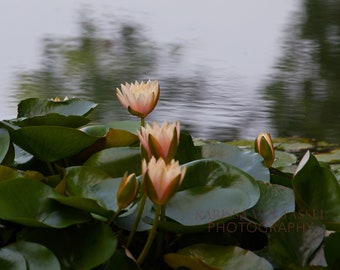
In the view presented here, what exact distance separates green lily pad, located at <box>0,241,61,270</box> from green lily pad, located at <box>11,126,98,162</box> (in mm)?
173

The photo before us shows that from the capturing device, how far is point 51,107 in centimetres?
105

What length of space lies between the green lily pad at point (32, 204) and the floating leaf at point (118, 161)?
0.11m

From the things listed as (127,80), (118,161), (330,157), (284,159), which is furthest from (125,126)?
(127,80)

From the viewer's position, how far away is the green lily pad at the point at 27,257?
2.33ft

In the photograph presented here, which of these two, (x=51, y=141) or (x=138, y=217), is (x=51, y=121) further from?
(x=138, y=217)

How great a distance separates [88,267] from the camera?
0.73 metres

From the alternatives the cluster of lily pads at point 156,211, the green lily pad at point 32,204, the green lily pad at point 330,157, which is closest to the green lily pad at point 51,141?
the cluster of lily pads at point 156,211

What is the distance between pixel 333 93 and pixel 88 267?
244 centimetres

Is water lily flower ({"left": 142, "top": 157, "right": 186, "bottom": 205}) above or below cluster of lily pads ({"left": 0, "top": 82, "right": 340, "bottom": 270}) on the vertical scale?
above

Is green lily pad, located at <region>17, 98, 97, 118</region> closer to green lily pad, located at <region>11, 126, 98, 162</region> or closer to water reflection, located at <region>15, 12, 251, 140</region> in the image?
green lily pad, located at <region>11, 126, 98, 162</region>

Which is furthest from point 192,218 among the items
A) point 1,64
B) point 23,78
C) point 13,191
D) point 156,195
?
point 1,64

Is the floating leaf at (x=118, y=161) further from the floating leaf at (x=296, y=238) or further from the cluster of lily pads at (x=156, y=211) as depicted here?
the floating leaf at (x=296, y=238)

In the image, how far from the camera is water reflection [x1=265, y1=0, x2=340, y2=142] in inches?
104

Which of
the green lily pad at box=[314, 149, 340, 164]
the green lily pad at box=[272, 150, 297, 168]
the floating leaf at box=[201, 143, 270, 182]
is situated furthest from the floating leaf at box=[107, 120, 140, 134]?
the green lily pad at box=[314, 149, 340, 164]
